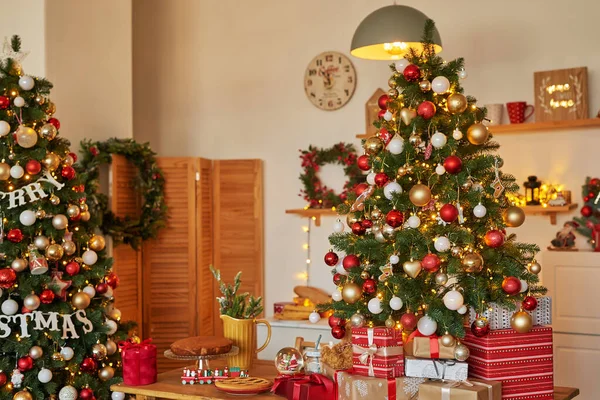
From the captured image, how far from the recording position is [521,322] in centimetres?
286

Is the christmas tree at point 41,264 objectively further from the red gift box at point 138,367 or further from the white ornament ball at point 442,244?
the white ornament ball at point 442,244

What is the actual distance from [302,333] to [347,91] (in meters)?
1.82

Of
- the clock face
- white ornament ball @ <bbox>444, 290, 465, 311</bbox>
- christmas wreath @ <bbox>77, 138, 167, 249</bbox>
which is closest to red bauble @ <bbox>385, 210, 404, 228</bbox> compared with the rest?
white ornament ball @ <bbox>444, 290, 465, 311</bbox>

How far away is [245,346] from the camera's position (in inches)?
131

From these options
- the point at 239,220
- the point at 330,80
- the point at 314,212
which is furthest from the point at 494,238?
the point at 239,220

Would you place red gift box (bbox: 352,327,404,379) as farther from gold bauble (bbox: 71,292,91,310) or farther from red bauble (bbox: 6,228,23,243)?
red bauble (bbox: 6,228,23,243)

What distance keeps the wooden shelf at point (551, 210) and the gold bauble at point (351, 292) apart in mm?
2204

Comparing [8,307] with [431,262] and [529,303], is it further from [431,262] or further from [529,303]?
[529,303]

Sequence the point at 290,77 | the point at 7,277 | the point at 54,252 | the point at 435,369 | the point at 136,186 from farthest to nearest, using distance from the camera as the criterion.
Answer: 1. the point at 290,77
2. the point at 136,186
3. the point at 54,252
4. the point at 7,277
5. the point at 435,369

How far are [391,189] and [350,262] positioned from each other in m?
0.35

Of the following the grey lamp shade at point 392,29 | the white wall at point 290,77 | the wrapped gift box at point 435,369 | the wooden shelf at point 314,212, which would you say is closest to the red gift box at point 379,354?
the wrapped gift box at point 435,369

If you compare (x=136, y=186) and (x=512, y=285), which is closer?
(x=512, y=285)

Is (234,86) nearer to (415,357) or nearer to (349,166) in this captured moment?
(349,166)

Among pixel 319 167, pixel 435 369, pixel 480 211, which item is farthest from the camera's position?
pixel 319 167
